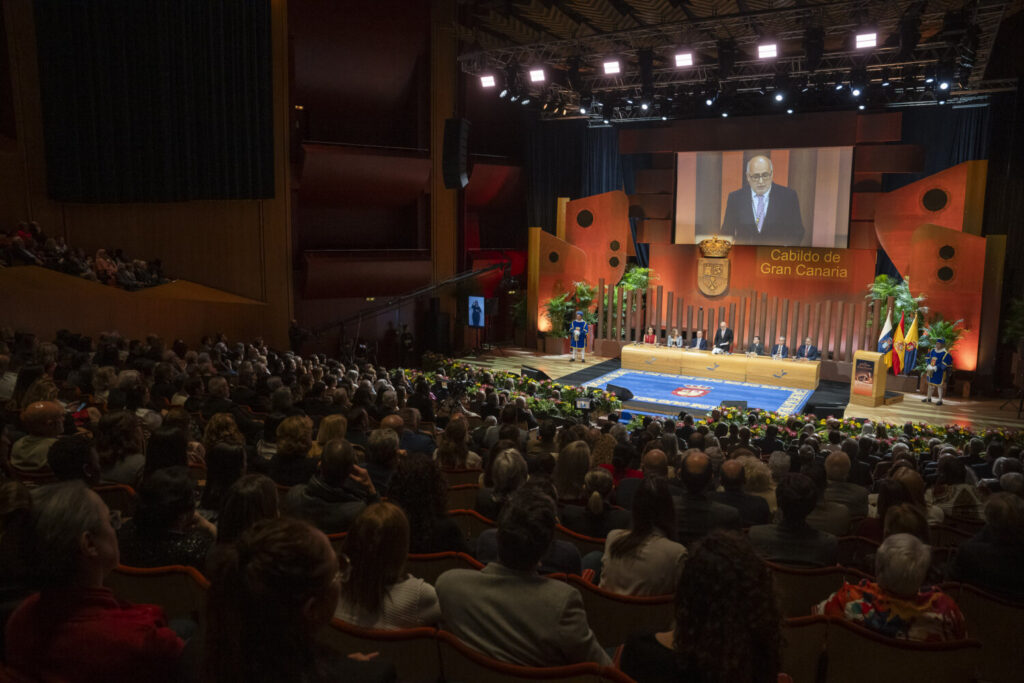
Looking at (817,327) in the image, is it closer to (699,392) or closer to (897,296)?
(897,296)

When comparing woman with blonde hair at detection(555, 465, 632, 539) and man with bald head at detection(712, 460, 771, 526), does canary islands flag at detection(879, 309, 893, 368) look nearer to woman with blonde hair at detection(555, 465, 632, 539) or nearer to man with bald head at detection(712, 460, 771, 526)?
man with bald head at detection(712, 460, 771, 526)

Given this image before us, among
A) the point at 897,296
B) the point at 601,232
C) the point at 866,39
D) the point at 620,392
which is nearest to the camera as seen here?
the point at 866,39

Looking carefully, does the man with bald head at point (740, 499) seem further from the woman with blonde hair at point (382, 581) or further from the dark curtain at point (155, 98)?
the dark curtain at point (155, 98)

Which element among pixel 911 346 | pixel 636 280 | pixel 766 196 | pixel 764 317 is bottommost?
pixel 911 346

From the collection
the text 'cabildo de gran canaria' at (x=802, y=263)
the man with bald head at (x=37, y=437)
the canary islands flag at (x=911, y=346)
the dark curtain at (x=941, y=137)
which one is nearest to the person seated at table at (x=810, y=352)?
the canary islands flag at (x=911, y=346)

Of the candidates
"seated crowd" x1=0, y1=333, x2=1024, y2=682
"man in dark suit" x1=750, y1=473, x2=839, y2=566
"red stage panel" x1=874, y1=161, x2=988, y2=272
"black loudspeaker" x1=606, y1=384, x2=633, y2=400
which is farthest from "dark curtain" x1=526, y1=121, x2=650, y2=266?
"man in dark suit" x1=750, y1=473, x2=839, y2=566

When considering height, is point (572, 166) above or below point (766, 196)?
above

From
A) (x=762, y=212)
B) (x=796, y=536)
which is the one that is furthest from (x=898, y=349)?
(x=796, y=536)

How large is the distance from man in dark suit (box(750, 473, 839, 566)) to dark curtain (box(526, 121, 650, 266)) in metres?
13.4

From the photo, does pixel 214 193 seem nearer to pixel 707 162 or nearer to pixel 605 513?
pixel 707 162

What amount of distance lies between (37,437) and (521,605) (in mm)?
3202

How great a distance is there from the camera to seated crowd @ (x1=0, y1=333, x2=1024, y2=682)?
5.03 ft

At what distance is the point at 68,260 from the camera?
1042 cm

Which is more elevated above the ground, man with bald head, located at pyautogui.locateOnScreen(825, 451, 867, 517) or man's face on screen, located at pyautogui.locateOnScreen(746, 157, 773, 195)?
man's face on screen, located at pyautogui.locateOnScreen(746, 157, 773, 195)
